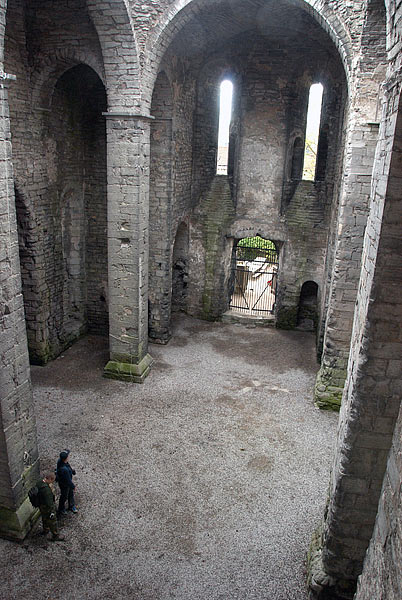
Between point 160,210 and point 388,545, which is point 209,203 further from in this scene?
point 388,545

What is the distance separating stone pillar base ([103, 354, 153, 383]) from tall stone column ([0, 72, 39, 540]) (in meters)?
3.54

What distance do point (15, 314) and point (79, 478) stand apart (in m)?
2.75

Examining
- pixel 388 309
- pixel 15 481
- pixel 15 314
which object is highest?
pixel 388 309

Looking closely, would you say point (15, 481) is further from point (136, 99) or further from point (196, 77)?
point (196, 77)

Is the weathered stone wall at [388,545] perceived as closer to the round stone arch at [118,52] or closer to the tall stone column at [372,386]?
the tall stone column at [372,386]

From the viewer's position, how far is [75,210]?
11.0 m

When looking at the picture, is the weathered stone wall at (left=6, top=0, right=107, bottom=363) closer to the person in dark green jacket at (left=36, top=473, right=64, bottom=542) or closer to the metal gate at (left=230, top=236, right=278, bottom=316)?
the metal gate at (left=230, top=236, right=278, bottom=316)

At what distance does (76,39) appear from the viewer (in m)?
8.71

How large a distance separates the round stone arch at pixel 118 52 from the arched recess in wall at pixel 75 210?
171 centimetres

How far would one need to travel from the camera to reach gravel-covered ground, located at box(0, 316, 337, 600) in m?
5.36

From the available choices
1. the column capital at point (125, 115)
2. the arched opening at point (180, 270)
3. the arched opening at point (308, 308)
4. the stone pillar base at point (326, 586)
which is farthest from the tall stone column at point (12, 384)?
the arched opening at point (308, 308)

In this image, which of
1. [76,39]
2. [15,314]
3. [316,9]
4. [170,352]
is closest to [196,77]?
[76,39]

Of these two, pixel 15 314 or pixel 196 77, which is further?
pixel 196 77

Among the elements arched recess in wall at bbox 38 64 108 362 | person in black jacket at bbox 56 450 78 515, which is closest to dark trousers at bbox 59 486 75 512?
person in black jacket at bbox 56 450 78 515
